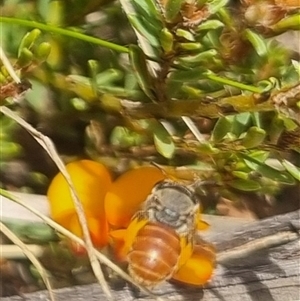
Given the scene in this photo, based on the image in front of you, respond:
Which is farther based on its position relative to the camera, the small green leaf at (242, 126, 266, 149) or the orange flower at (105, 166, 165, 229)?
the orange flower at (105, 166, 165, 229)

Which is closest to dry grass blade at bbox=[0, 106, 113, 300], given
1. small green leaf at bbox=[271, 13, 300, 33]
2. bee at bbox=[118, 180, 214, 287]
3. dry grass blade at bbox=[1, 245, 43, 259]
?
bee at bbox=[118, 180, 214, 287]

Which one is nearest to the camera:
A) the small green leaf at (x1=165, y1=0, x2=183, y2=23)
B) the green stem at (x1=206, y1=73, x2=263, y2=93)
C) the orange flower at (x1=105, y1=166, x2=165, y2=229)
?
the small green leaf at (x1=165, y1=0, x2=183, y2=23)

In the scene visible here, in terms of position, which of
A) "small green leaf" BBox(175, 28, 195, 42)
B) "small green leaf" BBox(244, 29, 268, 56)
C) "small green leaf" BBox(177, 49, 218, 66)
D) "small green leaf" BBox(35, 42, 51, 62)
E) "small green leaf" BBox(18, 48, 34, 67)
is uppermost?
"small green leaf" BBox(244, 29, 268, 56)

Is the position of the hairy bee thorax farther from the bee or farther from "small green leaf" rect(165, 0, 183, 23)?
"small green leaf" rect(165, 0, 183, 23)

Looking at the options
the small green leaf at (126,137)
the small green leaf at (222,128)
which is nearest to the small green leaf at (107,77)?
the small green leaf at (126,137)

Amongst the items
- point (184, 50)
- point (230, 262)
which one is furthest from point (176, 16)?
point (230, 262)

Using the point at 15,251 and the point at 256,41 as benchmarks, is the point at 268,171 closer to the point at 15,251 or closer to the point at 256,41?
the point at 256,41
